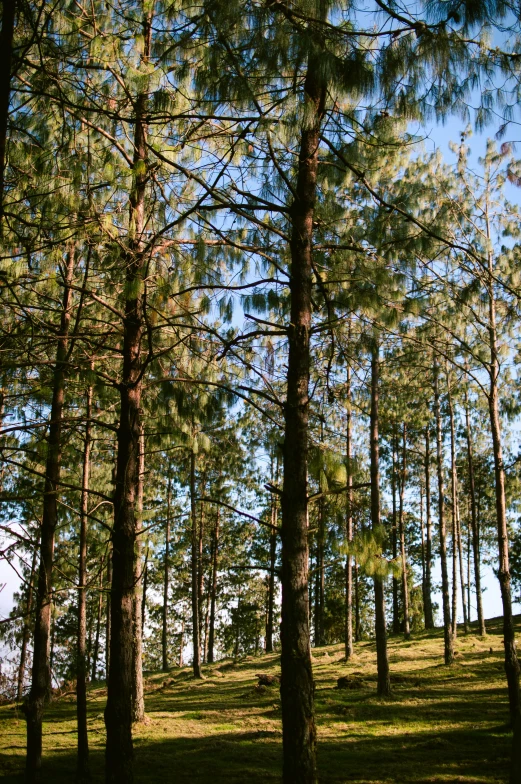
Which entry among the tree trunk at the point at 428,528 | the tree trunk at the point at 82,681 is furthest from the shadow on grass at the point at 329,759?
the tree trunk at the point at 428,528

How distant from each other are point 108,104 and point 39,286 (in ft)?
9.70

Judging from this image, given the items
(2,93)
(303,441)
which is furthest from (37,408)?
(2,93)

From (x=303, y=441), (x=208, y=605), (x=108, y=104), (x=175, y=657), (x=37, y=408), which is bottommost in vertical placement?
(x=175, y=657)

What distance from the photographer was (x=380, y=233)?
661cm

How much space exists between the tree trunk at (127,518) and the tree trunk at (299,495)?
122cm

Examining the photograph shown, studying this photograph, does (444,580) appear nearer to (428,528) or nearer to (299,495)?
(428,528)

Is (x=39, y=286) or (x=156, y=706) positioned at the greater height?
(x=39, y=286)

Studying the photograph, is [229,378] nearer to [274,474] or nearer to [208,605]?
[274,474]

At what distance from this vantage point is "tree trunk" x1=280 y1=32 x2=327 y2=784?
3.71m

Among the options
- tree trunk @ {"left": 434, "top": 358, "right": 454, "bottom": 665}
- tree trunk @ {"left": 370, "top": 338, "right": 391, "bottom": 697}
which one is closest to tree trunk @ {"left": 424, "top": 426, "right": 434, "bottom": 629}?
tree trunk @ {"left": 434, "top": 358, "right": 454, "bottom": 665}

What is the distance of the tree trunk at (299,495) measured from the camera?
371 centimetres

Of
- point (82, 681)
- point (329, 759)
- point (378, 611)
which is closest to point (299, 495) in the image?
point (82, 681)

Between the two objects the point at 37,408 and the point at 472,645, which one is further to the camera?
the point at 472,645

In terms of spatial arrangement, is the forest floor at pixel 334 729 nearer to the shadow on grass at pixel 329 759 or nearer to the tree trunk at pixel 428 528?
the shadow on grass at pixel 329 759
